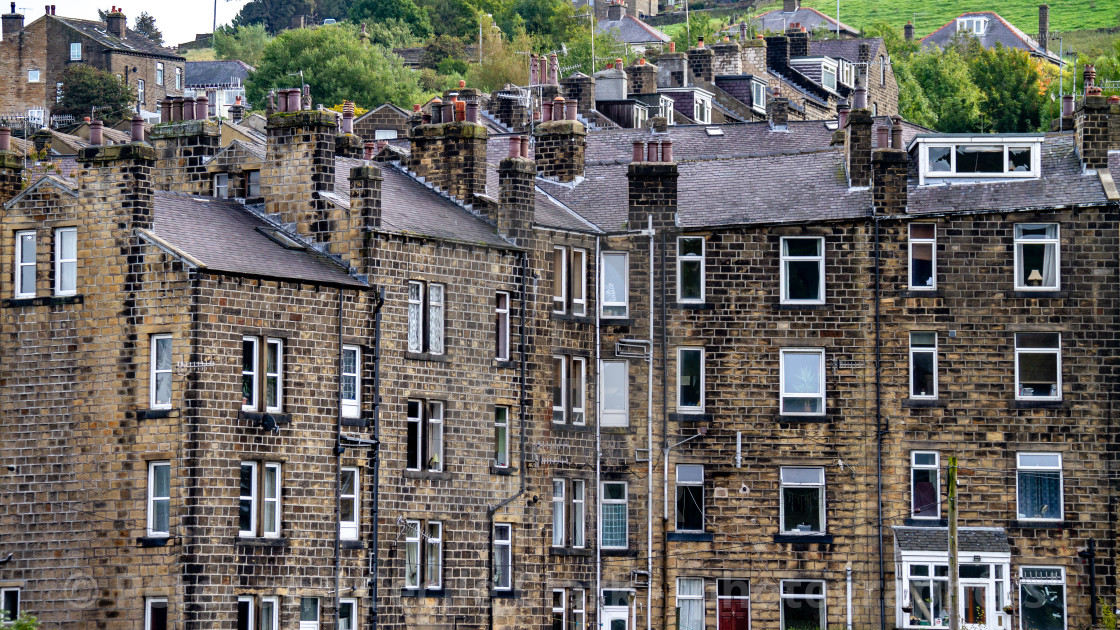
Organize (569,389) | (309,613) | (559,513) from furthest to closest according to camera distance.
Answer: (569,389) < (559,513) < (309,613)

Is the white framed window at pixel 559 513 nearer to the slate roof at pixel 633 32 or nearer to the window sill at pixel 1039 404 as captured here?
the window sill at pixel 1039 404

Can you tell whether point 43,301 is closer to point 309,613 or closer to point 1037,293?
point 309,613

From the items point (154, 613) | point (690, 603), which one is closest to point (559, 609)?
point (690, 603)

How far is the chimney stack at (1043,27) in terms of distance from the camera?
506ft

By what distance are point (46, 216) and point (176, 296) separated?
5.16 metres

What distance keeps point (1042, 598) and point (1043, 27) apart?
359 feet

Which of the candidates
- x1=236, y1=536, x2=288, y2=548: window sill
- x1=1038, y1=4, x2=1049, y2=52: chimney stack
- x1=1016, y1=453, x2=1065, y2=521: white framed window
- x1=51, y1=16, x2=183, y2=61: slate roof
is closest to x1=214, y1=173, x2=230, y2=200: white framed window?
x1=236, y1=536, x2=288, y2=548: window sill

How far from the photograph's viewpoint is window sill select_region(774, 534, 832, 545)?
57.7 m

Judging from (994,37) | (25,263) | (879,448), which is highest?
(994,37)

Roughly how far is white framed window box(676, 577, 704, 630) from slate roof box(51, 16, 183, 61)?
78031 mm

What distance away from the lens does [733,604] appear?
58000mm

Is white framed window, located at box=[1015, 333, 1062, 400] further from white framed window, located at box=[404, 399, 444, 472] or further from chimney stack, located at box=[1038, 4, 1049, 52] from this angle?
chimney stack, located at box=[1038, 4, 1049, 52]

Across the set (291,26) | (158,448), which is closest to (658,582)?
(158,448)

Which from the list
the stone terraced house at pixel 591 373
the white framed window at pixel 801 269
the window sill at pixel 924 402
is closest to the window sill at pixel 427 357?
the stone terraced house at pixel 591 373
